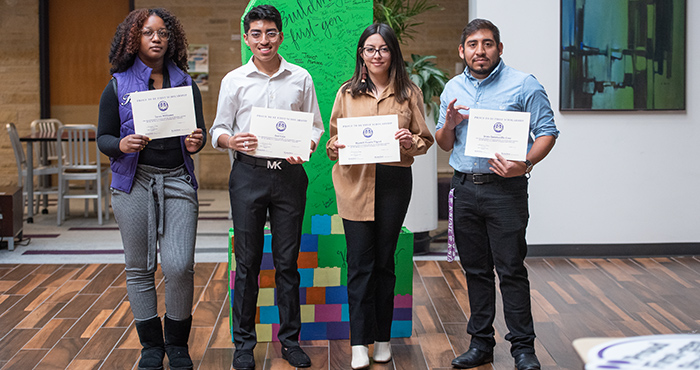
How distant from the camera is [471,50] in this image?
2.70m

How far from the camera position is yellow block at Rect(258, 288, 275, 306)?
319 cm

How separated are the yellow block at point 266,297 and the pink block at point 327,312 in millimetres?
225

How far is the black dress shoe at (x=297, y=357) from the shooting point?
285 centimetres

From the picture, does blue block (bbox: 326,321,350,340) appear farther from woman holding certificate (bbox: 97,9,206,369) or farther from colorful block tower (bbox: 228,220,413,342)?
woman holding certificate (bbox: 97,9,206,369)

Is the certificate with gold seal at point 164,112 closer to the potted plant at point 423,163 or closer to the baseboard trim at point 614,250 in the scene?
the potted plant at point 423,163

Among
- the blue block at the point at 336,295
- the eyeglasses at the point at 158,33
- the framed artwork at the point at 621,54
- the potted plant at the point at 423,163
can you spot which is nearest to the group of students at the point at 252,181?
the eyeglasses at the point at 158,33

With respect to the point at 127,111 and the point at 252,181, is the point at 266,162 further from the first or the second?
the point at 127,111

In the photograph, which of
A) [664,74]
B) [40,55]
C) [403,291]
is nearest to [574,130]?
[664,74]

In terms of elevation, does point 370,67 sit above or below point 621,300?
above

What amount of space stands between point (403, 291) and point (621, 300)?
1520 millimetres

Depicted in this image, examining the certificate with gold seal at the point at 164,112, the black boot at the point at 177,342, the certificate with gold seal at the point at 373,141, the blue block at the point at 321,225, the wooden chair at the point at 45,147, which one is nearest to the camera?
the certificate with gold seal at the point at 164,112

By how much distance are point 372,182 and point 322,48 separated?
86cm

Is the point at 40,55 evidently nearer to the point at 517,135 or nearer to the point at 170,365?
the point at 170,365

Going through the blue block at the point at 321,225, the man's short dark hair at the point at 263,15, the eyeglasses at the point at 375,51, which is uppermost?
the man's short dark hair at the point at 263,15
